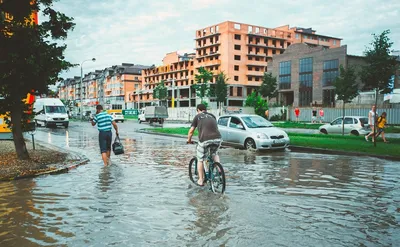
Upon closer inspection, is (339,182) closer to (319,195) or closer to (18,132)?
(319,195)

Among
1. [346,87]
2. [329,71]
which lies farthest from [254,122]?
[329,71]

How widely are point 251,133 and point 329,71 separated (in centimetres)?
5247

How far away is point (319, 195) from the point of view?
6.93 m

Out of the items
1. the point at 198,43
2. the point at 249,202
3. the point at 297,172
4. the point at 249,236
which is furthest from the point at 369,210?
the point at 198,43

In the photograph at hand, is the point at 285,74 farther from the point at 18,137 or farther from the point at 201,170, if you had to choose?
the point at 201,170

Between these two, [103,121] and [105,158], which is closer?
[103,121]

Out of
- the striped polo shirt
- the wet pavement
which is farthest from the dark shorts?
the wet pavement

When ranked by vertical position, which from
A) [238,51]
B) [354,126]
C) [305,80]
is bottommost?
[354,126]

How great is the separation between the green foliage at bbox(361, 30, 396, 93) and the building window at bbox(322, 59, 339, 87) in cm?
4402

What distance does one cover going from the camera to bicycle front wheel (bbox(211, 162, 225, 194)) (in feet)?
23.1

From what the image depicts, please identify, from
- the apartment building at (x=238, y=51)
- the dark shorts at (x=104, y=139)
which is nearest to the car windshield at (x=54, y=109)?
the dark shorts at (x=104, y=139)

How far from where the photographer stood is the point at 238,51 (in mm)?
86000

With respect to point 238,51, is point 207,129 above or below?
below

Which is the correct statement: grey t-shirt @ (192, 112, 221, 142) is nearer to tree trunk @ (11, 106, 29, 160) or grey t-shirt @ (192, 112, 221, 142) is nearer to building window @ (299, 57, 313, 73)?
tree trunk @ (11, 106, 29, 160)
